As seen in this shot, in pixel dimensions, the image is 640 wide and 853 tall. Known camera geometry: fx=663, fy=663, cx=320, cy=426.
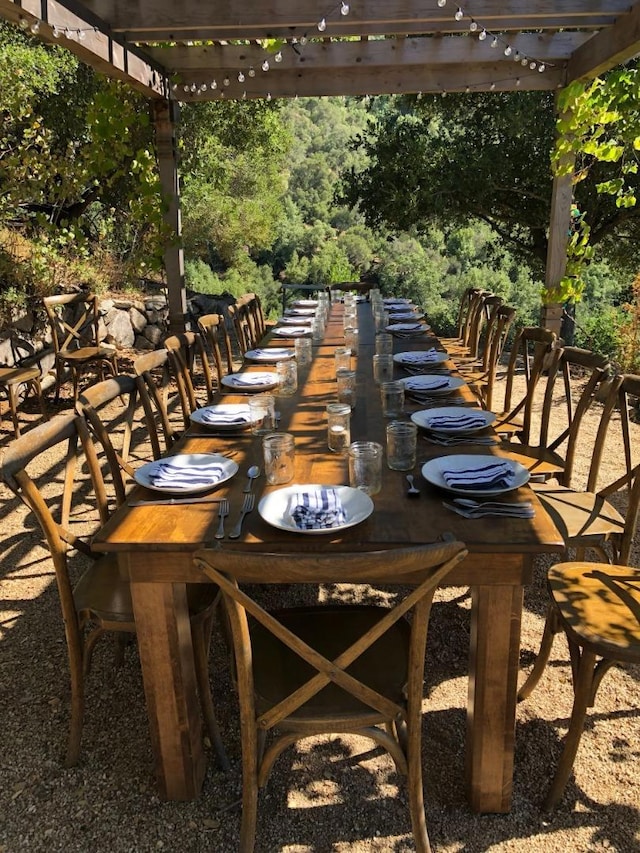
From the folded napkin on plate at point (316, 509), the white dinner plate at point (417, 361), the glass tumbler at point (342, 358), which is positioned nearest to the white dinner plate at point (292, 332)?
A: the white dinner plate at point (417, 361)

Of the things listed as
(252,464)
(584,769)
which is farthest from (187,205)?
(584,769)

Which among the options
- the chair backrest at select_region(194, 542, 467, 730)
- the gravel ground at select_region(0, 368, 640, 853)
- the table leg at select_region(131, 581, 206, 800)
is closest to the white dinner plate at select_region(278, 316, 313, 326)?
the gravel ground at select_region(0, 368, 640, 853)

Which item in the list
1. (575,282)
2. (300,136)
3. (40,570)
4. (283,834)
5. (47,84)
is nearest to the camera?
(283,834)

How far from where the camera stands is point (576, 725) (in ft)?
5.40

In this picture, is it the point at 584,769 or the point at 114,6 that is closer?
the point at 584,769

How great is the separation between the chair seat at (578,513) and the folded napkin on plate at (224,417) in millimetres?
1071

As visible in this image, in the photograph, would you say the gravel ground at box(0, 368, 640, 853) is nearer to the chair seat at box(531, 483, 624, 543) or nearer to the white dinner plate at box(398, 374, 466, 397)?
the chair seat at box(531, 483, 624, 543)

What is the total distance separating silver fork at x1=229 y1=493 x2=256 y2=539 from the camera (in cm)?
147

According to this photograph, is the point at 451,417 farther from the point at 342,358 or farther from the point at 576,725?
the point at 576,725

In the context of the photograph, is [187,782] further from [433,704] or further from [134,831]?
[433,704]

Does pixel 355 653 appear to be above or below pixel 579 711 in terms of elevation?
above

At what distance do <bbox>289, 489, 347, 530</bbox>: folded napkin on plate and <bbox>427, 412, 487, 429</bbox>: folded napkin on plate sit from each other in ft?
2.11

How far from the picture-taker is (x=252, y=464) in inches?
76.5

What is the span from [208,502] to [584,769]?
1.25m
